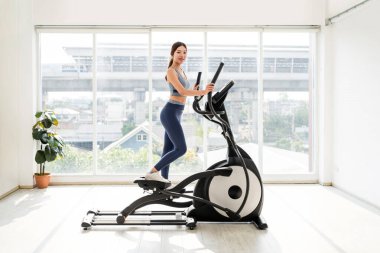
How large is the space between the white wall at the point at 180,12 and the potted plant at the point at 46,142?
1.26 meters

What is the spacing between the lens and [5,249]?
3.25 meters

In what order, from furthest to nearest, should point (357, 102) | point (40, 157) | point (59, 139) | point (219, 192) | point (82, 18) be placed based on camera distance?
point (82, 18), point (59, 139), point (40, 157), point (357, 102), point (219, 192)

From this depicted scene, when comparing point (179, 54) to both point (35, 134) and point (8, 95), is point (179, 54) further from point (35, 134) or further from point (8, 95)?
point (8, 95)

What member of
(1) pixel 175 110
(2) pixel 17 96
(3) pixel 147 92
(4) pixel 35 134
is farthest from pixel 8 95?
(1) pixel 175 110

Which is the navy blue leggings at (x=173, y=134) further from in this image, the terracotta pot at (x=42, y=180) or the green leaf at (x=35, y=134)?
the terracotta pot at (x=42, y=180)

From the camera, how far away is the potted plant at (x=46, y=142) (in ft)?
18.0

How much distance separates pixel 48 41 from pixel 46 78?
499 millimetres

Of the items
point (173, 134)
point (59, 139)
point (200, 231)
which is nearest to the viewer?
point (200, 231)

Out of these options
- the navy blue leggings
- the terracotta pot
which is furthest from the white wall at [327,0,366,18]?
the terracotta pot

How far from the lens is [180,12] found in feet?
19.2

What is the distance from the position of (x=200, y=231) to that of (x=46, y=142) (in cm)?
272

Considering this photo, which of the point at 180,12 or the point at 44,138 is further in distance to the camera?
the point at 180,12

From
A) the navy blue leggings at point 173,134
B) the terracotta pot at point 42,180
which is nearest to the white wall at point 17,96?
the terracotta pot at point 42,180

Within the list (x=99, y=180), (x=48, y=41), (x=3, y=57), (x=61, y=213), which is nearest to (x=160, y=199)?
(x=61, y=213)
